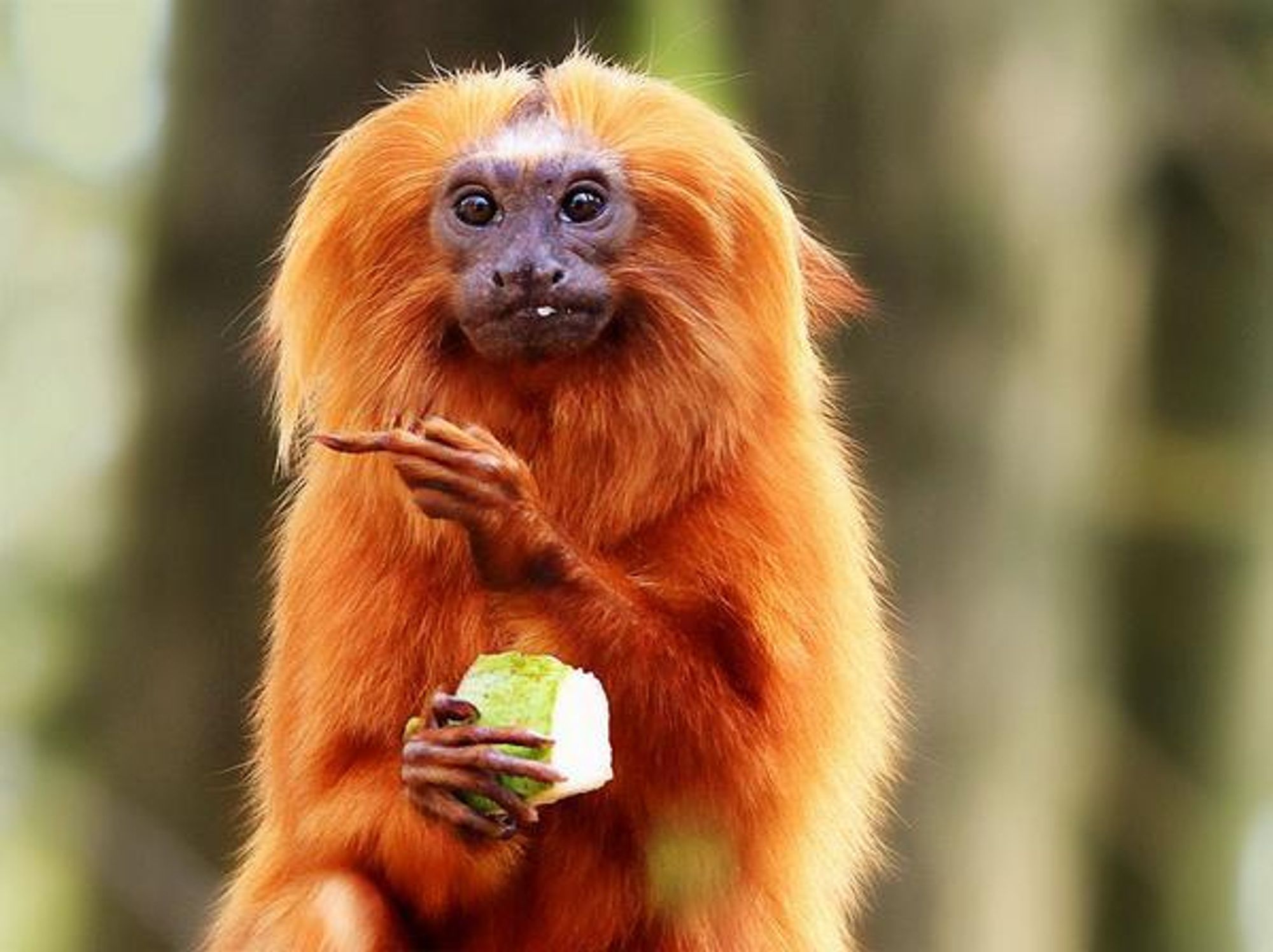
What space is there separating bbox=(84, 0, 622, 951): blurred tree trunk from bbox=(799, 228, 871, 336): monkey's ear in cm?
56

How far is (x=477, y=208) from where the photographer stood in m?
1.95

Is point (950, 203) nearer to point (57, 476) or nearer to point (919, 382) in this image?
point (919, 382)

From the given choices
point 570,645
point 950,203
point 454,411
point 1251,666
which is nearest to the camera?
point 570,645

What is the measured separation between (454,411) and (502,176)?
0.23 metres

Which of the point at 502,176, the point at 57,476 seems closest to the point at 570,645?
the point at 502,176

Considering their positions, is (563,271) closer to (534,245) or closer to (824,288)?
(534,245)

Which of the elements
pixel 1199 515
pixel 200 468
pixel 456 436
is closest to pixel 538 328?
pixel 456 436

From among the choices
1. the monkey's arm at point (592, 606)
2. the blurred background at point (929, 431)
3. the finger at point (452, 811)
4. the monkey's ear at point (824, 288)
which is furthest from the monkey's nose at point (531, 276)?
the blurred background at point (929, 431)

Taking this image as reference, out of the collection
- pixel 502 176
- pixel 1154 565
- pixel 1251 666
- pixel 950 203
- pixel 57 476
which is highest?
pixel 502 176

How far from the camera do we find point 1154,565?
2580mm

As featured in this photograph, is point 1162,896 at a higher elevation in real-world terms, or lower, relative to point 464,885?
lower

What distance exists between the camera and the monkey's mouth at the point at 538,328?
1885 mm

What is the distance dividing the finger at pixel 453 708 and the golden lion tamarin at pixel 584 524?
0.22 feet

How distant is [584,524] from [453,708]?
0.85ft
